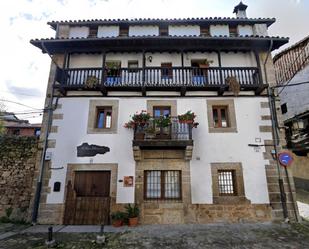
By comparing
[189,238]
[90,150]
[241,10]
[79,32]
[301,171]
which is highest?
[241,10]

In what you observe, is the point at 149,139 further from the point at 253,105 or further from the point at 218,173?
the point at 253,105

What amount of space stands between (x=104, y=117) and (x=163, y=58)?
14.5 feet

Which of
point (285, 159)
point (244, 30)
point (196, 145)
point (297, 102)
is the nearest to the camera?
point (285, 159)

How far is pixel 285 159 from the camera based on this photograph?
24.7 feet

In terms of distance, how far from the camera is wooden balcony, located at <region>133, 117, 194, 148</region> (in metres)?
7.35

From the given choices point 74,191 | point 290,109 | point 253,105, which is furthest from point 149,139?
point 290,109

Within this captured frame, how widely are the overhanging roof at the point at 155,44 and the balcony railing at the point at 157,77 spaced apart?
1.23 m

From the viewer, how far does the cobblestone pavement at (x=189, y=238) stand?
5.20 meters

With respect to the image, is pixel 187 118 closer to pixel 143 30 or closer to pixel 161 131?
pixel 161 131

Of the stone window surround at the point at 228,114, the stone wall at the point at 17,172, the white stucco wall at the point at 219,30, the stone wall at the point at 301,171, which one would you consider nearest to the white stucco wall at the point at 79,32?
the stone wall at the point at 17,172

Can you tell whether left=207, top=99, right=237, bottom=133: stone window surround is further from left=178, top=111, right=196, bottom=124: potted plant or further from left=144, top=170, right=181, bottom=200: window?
left=144, top=170, right=181, bottom=200: window

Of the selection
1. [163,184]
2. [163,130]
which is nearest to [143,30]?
[163,130]

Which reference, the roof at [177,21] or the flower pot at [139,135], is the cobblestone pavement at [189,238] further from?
the roof at [177,21]

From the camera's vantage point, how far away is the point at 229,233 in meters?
6.04
